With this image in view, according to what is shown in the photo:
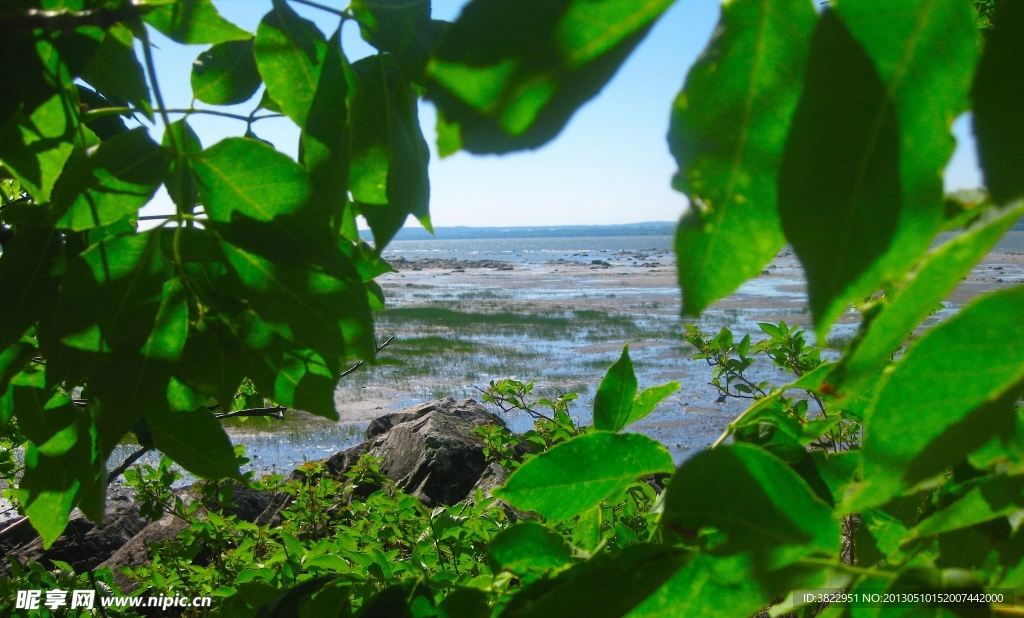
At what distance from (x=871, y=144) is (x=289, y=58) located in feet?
1.81

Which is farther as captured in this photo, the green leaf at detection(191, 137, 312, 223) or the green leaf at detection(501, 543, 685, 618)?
the green leaf at detection(191, 137, 312, 223)

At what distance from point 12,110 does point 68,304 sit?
177 millimetres

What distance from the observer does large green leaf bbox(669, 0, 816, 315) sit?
332 millimetres

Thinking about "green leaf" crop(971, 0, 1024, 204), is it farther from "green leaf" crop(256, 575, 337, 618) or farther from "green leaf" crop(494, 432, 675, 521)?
"green leaf" crop(256, 575, 337, 618)

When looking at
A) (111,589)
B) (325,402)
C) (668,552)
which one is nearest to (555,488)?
(668,552)

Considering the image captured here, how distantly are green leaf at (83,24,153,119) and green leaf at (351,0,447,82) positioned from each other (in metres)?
0.24

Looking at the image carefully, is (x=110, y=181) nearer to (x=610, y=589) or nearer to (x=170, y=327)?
(x=170, y=327)

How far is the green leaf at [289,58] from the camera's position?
0.69 metres

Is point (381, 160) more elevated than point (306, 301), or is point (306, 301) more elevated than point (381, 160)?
point (381, 160)

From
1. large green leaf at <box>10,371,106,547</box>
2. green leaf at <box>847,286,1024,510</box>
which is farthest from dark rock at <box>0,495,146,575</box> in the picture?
green leaf at <box>847,286,1024,510</box>

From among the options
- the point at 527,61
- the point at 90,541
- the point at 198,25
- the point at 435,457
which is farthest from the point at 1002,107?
the point at 90,541

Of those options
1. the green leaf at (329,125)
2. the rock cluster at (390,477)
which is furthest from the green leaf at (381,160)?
the rock cluster at (390,477)

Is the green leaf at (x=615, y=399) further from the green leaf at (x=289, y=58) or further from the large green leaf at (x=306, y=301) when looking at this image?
the green leaf at (x=289, y=58)

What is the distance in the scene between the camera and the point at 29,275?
71 cm
